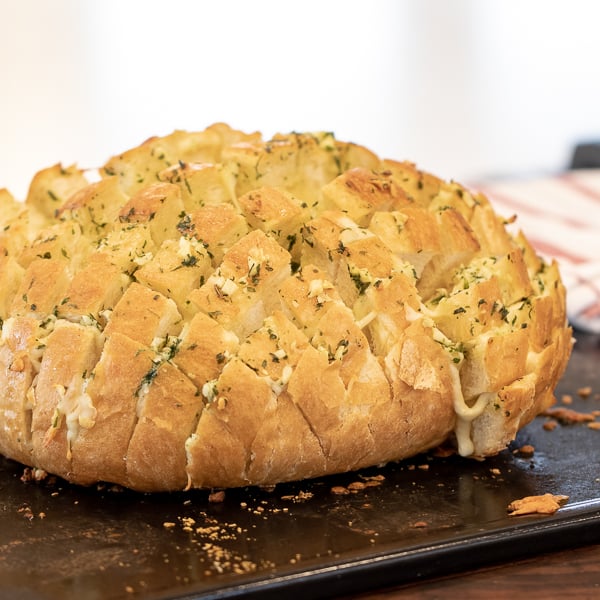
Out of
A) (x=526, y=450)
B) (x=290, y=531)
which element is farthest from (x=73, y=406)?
(x=526, y=450)

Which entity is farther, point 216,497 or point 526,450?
point 526,450

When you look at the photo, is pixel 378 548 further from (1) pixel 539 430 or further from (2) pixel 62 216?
(2) pixel 62 216

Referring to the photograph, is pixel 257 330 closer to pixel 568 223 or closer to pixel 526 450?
pixel 526 450

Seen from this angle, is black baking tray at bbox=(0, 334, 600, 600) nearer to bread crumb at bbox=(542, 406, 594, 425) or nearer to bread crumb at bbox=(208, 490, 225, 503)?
bread crumb at bbox=(208, 490, 225, 503)

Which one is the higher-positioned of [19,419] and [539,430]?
[19,419]

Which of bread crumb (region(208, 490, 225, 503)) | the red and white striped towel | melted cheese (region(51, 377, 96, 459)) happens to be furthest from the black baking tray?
the red and white striped towel

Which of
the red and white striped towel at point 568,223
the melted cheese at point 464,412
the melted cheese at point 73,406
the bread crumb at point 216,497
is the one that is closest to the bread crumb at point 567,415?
the melted cheese at point 464,412

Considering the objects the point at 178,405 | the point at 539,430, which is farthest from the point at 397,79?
the point at 178,405
